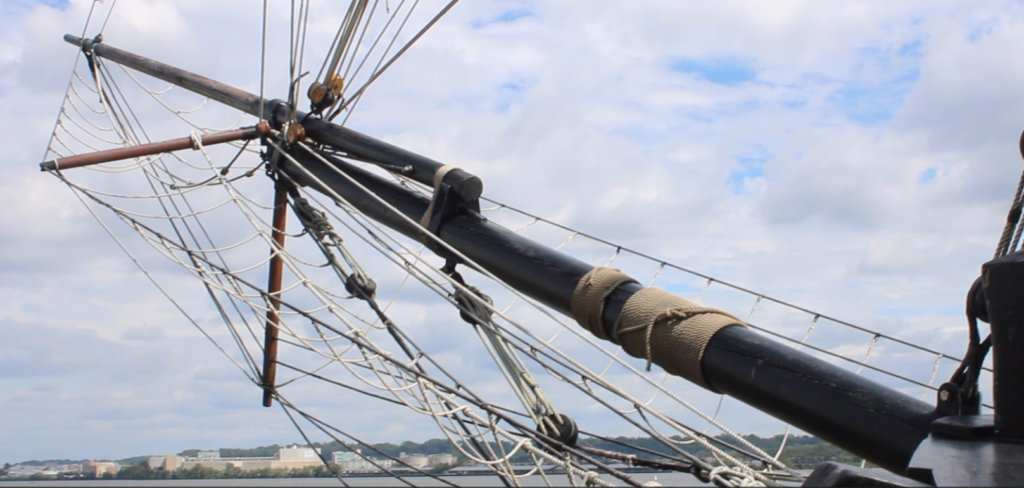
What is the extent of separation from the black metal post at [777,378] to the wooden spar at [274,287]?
3.04m

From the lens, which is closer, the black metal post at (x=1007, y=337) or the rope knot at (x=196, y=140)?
the black metal post at (x=1007, y=337)

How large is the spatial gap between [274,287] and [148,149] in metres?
1.70

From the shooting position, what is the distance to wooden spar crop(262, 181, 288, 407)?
8.12 meters

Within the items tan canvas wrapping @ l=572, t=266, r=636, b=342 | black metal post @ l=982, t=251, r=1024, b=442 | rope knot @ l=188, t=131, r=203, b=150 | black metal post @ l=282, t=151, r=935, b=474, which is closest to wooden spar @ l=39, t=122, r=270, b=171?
rope knot @ l=188, t=131, r=203, b=150

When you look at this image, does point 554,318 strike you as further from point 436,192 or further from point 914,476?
point 914,476

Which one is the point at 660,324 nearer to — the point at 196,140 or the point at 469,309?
the point at 469,309

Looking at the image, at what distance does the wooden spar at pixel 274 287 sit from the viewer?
8117 millimetres

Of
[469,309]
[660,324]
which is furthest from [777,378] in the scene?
[469,309]

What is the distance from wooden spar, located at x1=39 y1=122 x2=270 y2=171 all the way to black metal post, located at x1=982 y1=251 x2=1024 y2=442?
6507 mm

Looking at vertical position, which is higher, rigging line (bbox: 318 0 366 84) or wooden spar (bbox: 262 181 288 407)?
rigging line (bbox: 318 0 366 84)

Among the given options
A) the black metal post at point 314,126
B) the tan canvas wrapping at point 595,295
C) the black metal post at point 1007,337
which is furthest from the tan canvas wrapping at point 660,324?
the black metal post at point 314,126

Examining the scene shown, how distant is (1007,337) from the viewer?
254cm

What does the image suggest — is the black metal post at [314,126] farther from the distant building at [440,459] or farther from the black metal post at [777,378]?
the distant building at [440,459]

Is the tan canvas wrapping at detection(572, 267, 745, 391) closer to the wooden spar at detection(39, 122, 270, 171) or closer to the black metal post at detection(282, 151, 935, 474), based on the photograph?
the black metal post at detection(282, 151, 935, 474)
